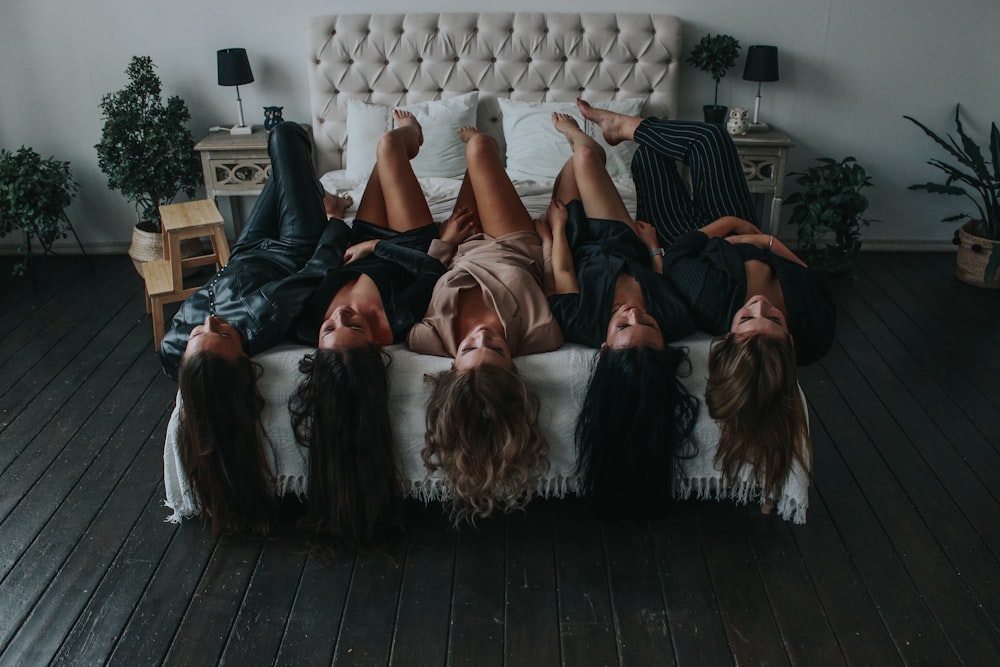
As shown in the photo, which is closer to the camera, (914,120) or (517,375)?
(517,375)

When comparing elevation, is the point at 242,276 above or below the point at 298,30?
below

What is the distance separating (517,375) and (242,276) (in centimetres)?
97

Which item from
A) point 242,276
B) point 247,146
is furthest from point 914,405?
point 247,146

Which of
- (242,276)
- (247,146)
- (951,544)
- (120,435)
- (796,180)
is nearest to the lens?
(951,544)

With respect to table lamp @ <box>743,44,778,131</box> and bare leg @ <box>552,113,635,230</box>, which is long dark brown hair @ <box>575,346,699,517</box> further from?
table lamp @ <box>743,44,778,131</box>

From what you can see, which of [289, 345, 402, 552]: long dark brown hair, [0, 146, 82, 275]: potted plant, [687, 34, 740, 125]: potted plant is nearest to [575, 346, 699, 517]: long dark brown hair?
[289, 345, 402, 552]: long dark brown hair

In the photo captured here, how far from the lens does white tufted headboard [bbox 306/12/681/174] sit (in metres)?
4.12

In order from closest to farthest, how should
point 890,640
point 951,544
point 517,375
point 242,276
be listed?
point 890,640
point 517,375
point 951,544
point 242,276

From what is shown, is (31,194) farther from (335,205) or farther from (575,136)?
(575,136)

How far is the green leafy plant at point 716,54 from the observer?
4.05m

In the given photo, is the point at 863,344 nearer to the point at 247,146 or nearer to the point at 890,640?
the point at 890,640

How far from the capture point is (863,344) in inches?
142

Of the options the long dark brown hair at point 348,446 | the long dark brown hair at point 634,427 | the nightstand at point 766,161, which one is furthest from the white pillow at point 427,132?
the long dark brown hair at point 634,427

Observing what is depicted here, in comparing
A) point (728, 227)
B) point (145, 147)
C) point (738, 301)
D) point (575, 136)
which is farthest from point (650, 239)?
point (145, 147)
